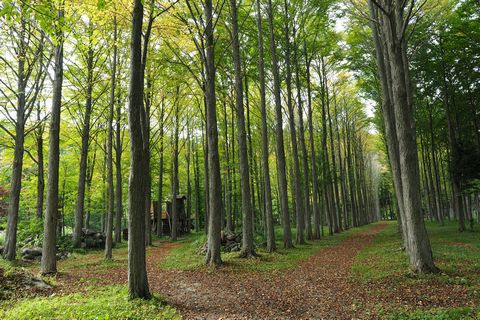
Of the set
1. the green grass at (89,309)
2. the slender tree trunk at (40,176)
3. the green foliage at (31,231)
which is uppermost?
the slender tree trunk at (40,176)

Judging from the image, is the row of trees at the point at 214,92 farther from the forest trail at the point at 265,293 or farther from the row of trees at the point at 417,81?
the forest trail at the point at 265,293

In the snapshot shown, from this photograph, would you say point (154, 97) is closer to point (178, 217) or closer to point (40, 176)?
point (40, 176)

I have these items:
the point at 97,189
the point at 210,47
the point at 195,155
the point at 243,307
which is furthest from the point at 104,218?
the point at 243,307

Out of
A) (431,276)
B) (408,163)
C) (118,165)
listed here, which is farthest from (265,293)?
(118,165)

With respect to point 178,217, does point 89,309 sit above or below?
below

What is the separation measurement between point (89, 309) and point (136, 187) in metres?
2.18

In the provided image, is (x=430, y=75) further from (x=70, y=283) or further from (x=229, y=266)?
(x=70, y=283)

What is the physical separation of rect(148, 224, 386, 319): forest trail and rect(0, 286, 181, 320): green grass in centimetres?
55

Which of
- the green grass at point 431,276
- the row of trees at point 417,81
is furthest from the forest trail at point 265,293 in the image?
the row of trees at point 417,81

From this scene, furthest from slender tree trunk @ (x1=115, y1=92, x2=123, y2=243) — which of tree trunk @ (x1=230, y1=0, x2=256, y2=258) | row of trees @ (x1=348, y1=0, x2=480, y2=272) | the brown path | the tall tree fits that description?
the tall tree

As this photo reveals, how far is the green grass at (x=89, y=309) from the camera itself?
15.0 ft

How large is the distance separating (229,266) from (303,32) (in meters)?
14.2

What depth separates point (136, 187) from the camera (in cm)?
599

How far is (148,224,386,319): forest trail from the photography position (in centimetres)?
547
